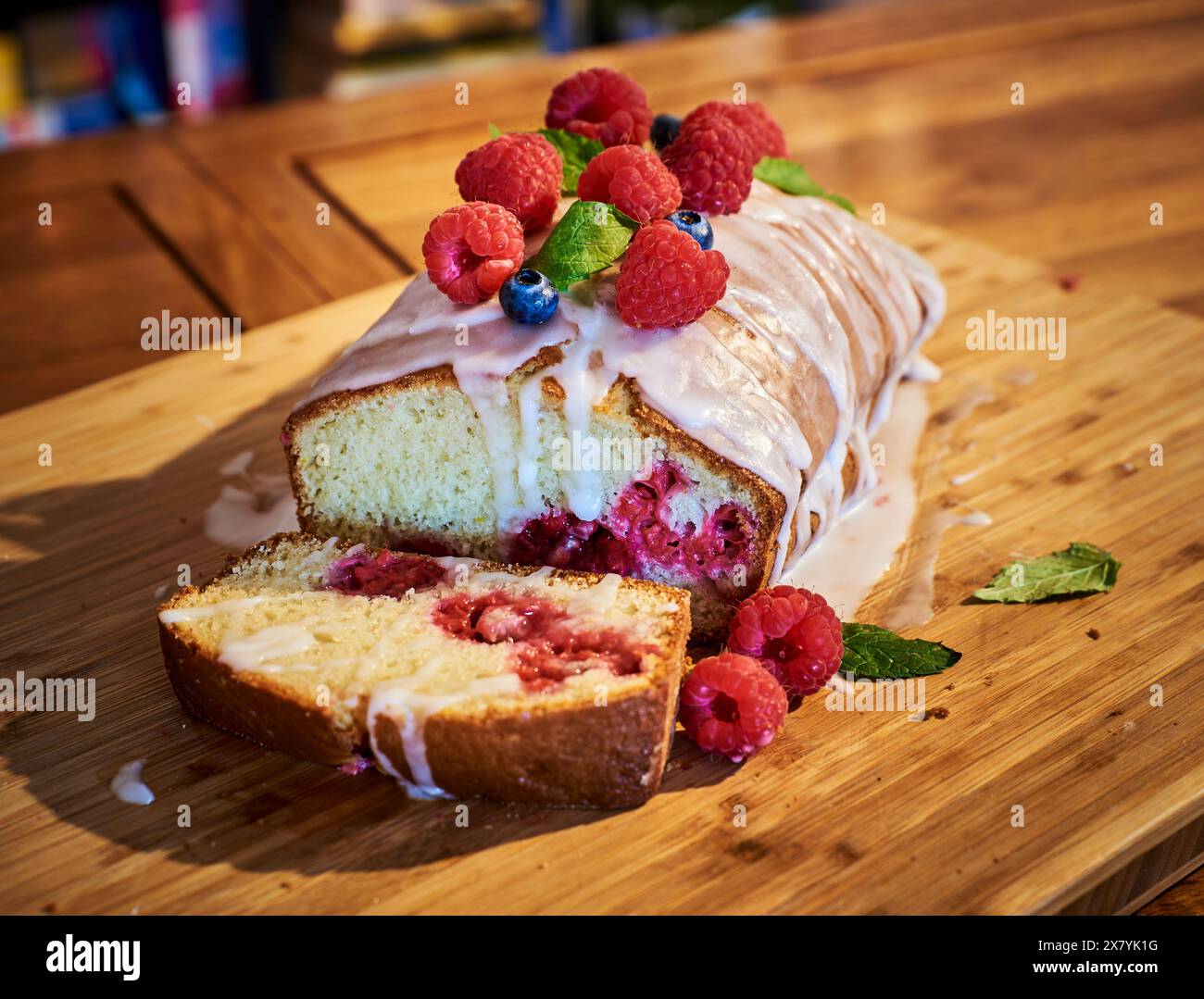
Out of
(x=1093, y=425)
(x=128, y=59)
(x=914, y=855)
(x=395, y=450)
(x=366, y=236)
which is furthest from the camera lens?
(x=128, y=59)

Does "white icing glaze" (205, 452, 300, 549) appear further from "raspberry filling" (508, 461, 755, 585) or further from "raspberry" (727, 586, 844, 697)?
"raspberry" (727, 586, 844, 697)

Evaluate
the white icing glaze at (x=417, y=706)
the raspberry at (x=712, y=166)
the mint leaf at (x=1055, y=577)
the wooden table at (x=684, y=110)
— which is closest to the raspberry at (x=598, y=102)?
the raspberry at (x=712, y=166)

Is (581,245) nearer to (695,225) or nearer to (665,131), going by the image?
(695,225)

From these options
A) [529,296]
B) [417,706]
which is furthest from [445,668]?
[529,296]

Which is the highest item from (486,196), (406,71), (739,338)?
(406,71)

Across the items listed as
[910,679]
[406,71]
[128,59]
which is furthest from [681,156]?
[128,59]

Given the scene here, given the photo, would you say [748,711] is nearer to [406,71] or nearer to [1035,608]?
[1035,608]

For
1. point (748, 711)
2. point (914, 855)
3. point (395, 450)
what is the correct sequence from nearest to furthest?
point (914, 855), point (748, 711), point (395, 450)

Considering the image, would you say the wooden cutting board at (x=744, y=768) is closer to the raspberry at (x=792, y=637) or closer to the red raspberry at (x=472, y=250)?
the raspberry at (x=792, y=637)
